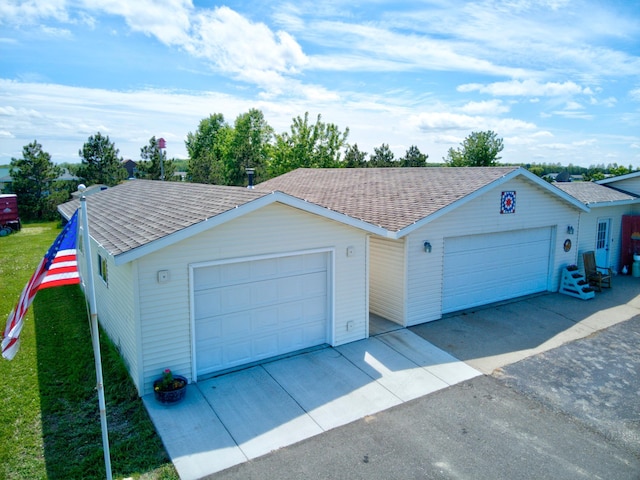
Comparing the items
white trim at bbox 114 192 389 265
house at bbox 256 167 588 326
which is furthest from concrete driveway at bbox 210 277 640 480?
white trim at bbox 114 192 389 265

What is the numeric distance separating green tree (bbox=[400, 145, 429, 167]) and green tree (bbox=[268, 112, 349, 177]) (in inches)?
280

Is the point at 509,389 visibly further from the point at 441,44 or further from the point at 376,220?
Result: the point at 441,44

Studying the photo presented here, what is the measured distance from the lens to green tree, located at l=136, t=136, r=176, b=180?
33156 millimetres

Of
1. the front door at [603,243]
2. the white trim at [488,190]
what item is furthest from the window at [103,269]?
the front door at [603,243]

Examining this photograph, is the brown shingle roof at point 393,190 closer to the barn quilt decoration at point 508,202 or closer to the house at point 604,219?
the barn quilt decoration at point 508,202

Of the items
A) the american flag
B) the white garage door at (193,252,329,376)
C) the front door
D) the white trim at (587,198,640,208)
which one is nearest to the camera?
the american flag

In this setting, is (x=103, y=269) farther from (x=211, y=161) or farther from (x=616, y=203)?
(x=211, y=161)

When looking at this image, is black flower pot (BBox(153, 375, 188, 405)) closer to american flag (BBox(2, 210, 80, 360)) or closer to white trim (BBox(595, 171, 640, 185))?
american flag (BBox(2, 210, 80, 360))

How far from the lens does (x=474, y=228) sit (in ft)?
37.8

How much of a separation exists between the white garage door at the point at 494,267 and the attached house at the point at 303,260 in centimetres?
4

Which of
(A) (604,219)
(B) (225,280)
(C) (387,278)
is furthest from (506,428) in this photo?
(A) (604,219)

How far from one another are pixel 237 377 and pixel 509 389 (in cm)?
476

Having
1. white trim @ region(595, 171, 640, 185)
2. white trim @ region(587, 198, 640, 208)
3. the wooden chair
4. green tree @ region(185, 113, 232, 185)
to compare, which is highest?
green tree @ region(185, 113, 232, 185)

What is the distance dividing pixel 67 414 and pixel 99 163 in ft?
101
